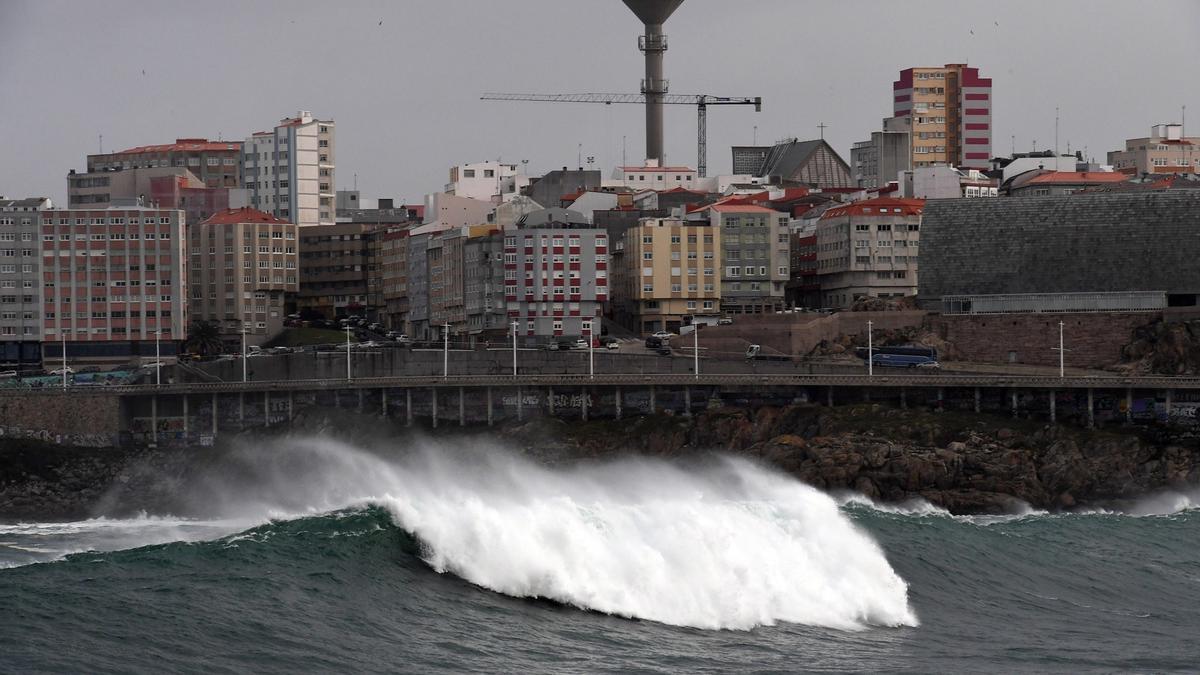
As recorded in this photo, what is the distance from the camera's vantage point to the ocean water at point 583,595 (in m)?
44.1

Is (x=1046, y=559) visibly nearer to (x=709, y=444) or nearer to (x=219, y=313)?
(x=709, y=444)

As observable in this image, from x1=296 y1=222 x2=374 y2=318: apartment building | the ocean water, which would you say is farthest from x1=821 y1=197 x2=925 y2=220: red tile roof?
the ocean water

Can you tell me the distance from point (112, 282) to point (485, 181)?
43218 millimetres

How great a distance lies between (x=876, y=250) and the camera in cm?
13012

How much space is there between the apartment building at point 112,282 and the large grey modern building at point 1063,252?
150ft

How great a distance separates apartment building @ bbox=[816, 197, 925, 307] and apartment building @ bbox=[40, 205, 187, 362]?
4154 centimetres

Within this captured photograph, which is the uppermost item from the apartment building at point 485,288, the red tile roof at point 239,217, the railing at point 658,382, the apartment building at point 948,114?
the apartment building at point 948,114

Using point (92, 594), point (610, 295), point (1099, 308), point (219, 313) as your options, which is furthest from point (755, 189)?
point (92, 594)

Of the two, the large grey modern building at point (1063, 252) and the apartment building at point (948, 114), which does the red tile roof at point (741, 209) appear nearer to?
the large grey modern building at point (1063, 252)

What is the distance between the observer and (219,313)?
138m

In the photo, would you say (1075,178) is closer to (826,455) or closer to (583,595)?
(826,455)

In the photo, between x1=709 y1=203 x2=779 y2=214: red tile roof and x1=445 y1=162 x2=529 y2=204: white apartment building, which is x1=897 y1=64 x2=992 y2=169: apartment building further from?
x1=709 y1=203 x2=779 y2=214: red tile roof

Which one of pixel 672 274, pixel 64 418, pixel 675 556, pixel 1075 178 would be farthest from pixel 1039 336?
pixel 675 556

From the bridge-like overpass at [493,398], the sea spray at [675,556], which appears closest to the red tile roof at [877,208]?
the bridge-like overpass at [493,398]
